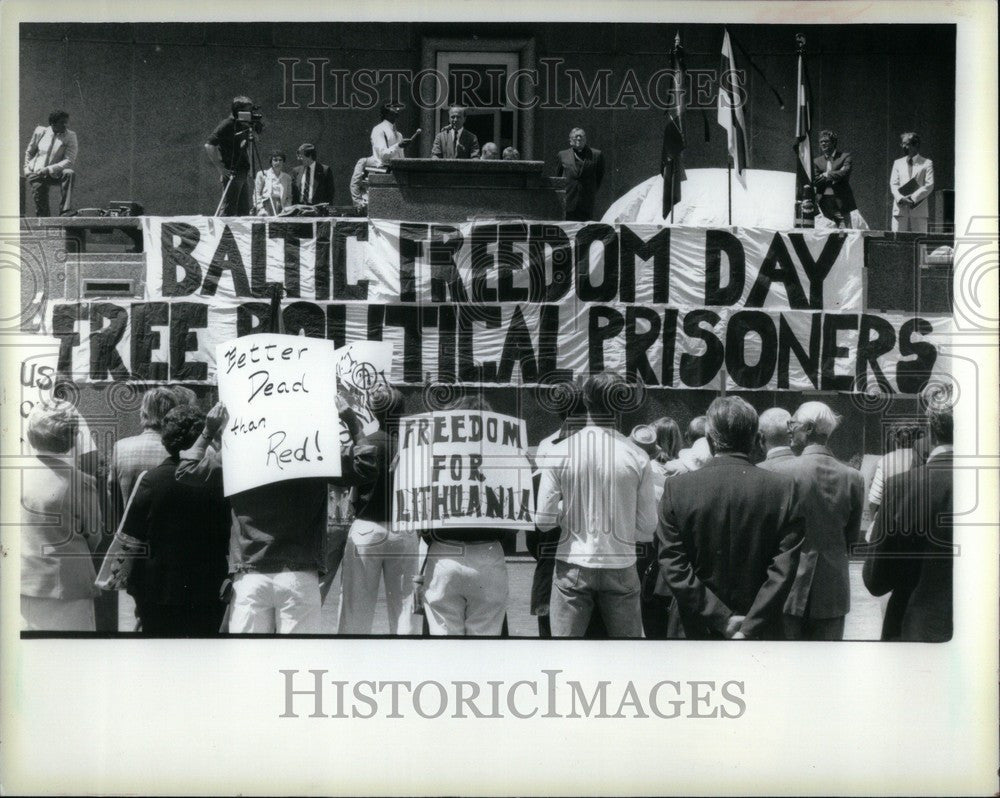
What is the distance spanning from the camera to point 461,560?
671 centimetres

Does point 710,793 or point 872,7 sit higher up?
point 872,7

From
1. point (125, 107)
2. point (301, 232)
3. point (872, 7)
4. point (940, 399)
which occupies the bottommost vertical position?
point (940, 399)

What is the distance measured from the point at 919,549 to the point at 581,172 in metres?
2.58

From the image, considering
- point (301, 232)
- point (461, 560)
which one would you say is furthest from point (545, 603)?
point (301, 232)

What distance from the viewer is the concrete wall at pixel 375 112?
6.74 m

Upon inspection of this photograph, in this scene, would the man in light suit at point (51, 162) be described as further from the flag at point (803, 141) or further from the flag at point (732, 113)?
the flag at point (803, 141)

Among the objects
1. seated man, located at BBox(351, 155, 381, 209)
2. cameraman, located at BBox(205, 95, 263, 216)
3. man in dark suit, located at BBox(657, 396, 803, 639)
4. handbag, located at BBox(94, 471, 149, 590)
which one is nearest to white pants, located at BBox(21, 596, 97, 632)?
handbag, located at BBox(94, 471, 149, 590)

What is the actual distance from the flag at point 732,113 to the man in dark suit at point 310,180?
6.79ft

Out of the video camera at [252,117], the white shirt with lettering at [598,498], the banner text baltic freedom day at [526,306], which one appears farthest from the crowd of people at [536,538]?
the video camera at [252,117]

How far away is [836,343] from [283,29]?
3.26 meters

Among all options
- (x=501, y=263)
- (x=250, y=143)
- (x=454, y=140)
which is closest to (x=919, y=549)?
(x=501, y=263)

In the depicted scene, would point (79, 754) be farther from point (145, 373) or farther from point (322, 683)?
point (145, 373)

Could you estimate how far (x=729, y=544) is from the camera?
662cm

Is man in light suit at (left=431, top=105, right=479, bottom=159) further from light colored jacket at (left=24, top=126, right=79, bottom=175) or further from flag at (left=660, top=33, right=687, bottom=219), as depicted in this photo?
light colored jacket at (left=24, top=126, right=79, bottom=175)
